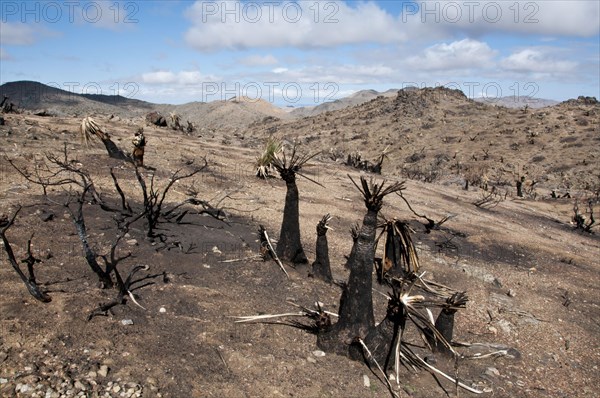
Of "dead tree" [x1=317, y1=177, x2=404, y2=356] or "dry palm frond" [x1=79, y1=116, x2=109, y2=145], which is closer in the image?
"dead tree" [x1=317, y1=177, x2=404, y2=356]

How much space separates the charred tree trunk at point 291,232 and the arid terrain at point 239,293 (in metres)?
0.22

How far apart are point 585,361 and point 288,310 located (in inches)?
164

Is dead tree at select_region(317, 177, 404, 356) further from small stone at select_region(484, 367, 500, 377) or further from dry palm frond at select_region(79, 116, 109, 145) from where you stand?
dry palm frond at select_region(79, 116, 109, 145)

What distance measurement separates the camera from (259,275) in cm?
653

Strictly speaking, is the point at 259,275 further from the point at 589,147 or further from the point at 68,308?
the point at 589,147

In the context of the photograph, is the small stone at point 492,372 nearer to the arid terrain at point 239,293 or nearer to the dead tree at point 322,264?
the arid terrain at point 239,293

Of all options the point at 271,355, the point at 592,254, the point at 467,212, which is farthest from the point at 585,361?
the point at 467,212

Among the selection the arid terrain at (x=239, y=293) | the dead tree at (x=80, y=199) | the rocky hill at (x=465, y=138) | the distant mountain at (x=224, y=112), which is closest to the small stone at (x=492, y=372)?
the arid terrain at (x=239, y=293)

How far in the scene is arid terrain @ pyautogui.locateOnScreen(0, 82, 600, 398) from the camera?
396 centimetres

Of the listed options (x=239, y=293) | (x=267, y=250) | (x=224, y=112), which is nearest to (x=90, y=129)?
(x=267, y=250)

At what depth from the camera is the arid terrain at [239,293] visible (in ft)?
13.0

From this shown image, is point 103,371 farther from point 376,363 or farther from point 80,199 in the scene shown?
point 80,199

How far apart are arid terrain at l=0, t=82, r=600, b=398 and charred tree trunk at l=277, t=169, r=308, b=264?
219 millimetres

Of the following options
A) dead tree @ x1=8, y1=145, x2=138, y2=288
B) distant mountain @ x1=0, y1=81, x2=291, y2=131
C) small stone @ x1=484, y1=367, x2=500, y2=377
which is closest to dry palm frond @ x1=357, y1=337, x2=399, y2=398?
small stone @ x1=484, y1=367, x2=500, y2=377
